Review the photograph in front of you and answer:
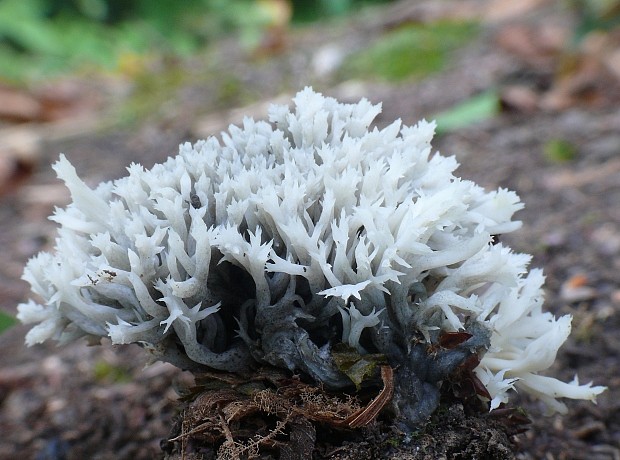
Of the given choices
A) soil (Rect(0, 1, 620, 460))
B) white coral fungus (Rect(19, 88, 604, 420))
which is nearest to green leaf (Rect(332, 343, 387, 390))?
white coral fungus (Rect(19, 88, 604, 420))

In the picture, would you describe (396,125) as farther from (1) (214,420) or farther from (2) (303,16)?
(2) (303,16)

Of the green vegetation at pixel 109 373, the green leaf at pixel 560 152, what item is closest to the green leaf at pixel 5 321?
the green vegetation at pixel 109 373

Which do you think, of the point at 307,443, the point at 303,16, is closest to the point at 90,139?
the point at 307,443

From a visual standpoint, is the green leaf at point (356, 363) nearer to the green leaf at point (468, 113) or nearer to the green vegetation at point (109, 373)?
the green vegetation at point (109, 373)

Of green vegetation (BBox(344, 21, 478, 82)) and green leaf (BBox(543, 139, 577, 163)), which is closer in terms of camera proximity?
green leaf (BBox(543, 139, 577, 163))

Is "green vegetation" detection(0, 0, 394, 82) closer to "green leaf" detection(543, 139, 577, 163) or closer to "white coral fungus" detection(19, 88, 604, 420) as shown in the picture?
"green leaf" detection(543, 139, 577, 163)

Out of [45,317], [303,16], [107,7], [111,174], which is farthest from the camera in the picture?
[303,16]
